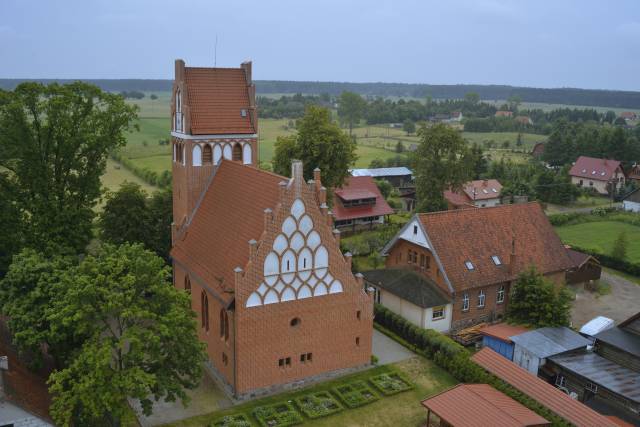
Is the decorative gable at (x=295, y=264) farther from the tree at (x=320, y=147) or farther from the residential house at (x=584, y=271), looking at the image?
the residential house at (x=584, y=271)

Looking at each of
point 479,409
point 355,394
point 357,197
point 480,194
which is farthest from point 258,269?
point 480,194

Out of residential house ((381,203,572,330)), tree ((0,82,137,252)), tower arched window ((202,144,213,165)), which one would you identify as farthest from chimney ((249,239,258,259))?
residential house ((381,203,572,330))

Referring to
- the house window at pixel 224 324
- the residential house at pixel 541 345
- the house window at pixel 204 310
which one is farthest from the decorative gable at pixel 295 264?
the residential house at pixel 541 345

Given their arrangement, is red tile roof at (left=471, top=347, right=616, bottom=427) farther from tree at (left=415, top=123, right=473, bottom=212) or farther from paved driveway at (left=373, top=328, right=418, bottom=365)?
tree at (left=415, top=123, right=473, bottom=212)

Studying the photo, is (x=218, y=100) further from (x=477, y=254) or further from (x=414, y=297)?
(x=477, y=254)

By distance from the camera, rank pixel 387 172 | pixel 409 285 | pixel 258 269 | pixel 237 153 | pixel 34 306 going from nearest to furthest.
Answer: pixel 34 306
pixel 258 269
pixel 237 153
pixel 409 285
pixel 387 172
